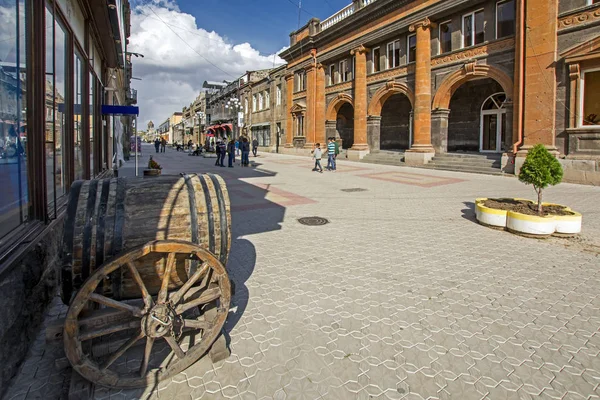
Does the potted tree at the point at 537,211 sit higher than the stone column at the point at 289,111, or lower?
lower

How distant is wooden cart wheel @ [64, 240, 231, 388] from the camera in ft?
8.02

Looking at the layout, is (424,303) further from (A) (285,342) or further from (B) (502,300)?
(A) (285,342)

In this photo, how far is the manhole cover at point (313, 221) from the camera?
7.68 m

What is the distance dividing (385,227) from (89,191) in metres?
5.67

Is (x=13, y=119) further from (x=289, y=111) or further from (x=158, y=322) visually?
(x=289, y=111)

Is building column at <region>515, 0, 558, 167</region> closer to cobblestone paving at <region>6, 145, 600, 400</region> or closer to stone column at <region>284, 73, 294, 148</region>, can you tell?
cobblestone paving at <region>6, 145, 600, 400</region>

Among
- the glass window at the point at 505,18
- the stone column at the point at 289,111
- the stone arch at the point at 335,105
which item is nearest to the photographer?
the glass window at the point at 505,18

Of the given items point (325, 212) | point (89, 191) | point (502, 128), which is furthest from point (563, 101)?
point (89, 191)

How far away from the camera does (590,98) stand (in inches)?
558

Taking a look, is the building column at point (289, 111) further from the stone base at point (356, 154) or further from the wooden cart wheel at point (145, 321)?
the wooden cart wheel at point (145, 321)

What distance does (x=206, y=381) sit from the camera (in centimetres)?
267

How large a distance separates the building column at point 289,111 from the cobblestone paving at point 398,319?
28.8 metres

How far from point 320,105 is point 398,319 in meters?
28.8

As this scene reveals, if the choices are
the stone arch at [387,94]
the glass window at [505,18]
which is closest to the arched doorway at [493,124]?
the glass window at [505,18]
